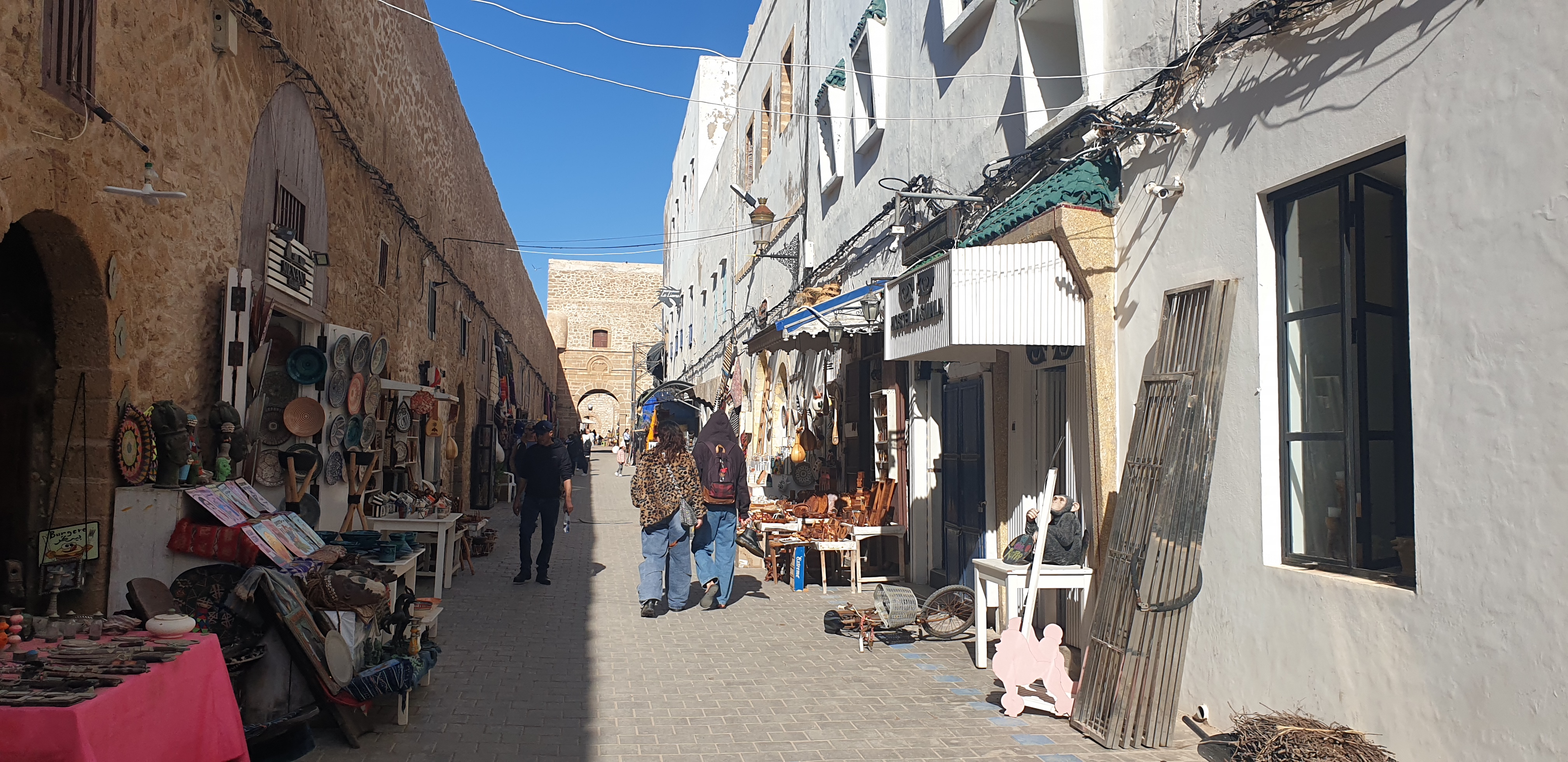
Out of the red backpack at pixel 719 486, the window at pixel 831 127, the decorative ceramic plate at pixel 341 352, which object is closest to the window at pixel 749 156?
the window at pixel 831 127

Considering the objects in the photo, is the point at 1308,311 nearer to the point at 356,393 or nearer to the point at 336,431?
the point at 336,431

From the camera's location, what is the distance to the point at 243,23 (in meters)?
6.50

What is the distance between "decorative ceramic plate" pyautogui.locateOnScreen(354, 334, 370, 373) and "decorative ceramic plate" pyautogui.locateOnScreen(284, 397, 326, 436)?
1.24m

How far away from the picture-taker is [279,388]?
7.57 m

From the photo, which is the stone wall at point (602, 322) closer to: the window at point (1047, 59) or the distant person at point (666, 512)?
the distant person at point (666, 512)

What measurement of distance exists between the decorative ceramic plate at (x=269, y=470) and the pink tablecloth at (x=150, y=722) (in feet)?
11.4

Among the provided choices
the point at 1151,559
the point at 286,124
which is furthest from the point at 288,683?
the point at 286,124

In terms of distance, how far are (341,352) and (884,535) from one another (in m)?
5.35

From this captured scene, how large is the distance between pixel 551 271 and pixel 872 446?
40347mm

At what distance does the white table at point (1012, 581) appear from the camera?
5957 mm

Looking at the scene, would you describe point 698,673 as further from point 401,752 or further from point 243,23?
point 243,23

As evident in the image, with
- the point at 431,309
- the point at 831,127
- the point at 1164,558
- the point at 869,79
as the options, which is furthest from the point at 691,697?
the point at 431,309

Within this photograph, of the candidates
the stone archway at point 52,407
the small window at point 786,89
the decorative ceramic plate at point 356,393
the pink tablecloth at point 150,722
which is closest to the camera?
the pink tablecloth at point 150,722

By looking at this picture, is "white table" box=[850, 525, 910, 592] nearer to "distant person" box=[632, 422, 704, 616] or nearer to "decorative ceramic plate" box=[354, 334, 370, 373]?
"distant person" box=[632, 422, 704, 616]
